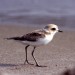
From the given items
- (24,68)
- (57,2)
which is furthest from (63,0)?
(24,68)

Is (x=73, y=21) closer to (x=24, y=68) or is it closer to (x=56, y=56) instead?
(x=56, y=56)

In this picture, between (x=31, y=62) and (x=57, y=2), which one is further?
(x=57, y=2)

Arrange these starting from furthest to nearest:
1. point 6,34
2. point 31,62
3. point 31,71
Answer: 1. point 6,34
2. point 31,62
3. point 31,71

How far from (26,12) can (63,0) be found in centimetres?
187

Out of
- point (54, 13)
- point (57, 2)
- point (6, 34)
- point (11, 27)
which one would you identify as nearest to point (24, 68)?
point (6, 34)

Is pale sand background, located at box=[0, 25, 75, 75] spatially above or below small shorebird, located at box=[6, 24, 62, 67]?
below

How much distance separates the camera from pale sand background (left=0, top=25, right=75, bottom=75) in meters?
7.22

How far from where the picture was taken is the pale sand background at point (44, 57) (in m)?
7.22

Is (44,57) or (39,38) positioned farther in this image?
(44,57)

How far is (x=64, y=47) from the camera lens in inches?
370

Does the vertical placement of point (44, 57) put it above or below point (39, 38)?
below

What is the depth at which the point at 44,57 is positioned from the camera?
27.1 feet

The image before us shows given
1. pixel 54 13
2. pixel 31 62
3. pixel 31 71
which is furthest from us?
pixel 54 13

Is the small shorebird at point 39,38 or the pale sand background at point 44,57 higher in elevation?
the small shorebird at point 39,38
